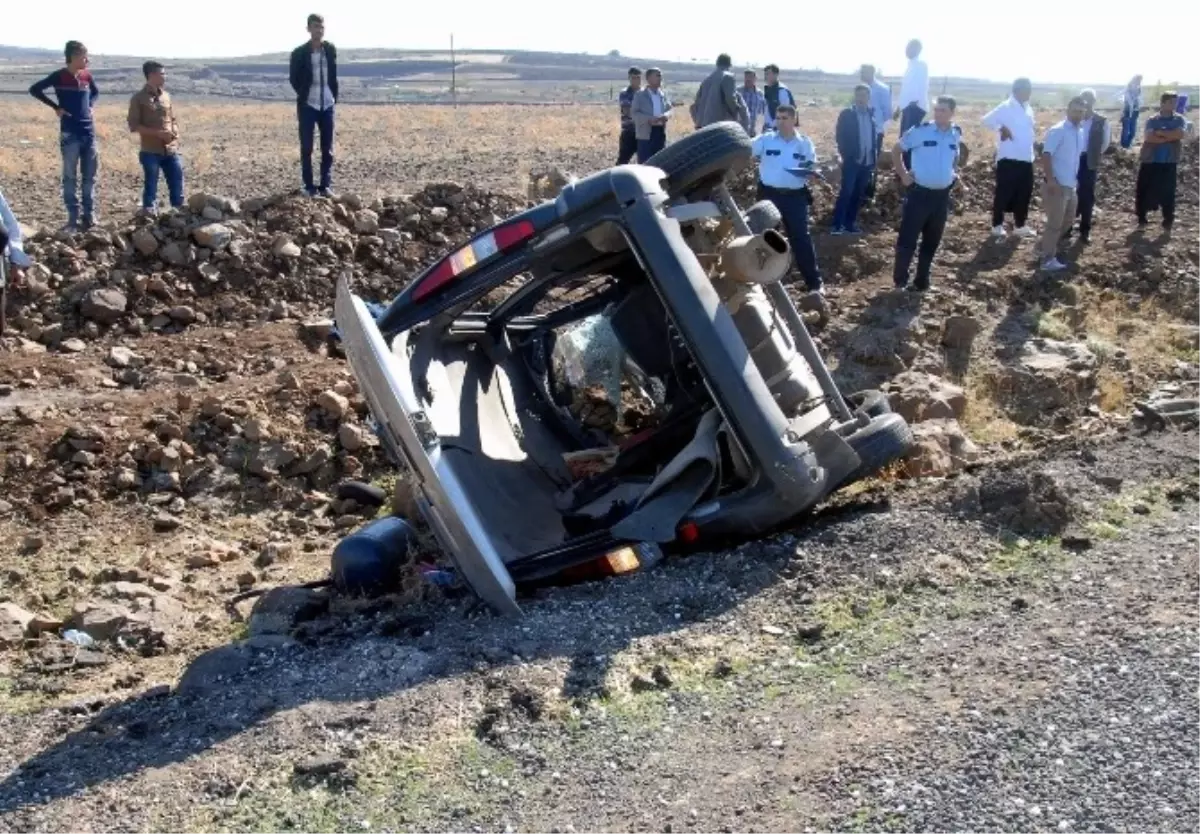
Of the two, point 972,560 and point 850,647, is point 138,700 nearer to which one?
point 850,647

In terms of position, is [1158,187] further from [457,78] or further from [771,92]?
[457,78]

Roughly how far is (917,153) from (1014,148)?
2.55 meters

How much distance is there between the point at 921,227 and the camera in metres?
12.0

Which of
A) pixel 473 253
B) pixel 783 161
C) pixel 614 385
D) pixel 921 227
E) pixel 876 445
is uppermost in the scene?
pixel 783 161

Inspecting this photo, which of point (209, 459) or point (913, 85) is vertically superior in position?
point (913, 85)

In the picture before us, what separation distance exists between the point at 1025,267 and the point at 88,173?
8994 mm

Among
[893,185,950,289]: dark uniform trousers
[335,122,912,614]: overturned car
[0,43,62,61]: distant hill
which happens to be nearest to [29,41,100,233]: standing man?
[335,122,912,614]: overturned car

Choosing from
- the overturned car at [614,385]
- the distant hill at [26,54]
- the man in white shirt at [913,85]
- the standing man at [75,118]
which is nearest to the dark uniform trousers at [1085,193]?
the man in white shirt at [913,85]

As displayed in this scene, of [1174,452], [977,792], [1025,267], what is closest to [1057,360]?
[1025,267]

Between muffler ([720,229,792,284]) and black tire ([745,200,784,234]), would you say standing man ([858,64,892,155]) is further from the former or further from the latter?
muffler ([720,229,792,284])

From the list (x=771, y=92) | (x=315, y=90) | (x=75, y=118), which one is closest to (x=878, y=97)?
(x=771, y=92)

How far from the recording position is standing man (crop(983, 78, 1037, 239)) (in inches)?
533

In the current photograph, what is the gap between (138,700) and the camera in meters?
5.25

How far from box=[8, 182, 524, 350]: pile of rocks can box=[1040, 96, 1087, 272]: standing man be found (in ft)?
18.7
